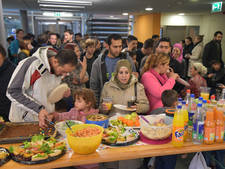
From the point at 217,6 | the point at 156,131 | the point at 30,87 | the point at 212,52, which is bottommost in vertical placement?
the point at 156,131

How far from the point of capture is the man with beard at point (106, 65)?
2783mm

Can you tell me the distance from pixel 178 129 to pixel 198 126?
153mm

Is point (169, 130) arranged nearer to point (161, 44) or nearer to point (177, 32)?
point (161, 44)

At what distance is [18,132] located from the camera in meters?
1.59

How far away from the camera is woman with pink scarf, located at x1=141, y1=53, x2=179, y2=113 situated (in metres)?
2.37

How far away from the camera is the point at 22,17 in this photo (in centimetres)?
1035

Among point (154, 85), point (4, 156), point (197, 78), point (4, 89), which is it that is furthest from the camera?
point (197, 78)

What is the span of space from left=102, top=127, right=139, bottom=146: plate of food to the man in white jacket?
0.52 meters

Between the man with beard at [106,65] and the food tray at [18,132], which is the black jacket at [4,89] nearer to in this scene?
the food tray at [18,132]

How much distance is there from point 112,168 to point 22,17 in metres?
10.1

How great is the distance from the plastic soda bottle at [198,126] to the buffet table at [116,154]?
5 cm

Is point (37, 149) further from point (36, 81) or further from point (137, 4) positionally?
point (137, 4)

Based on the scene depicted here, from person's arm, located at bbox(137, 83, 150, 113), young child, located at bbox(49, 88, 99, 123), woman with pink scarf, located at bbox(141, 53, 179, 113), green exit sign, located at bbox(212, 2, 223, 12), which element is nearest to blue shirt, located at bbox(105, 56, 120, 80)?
woman with pink scarf, located at bbox(141, 53, 179, 113)

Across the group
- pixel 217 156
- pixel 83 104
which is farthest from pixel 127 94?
pixel 217 156
